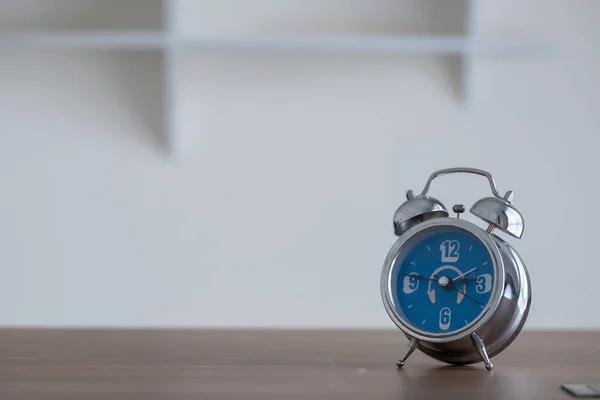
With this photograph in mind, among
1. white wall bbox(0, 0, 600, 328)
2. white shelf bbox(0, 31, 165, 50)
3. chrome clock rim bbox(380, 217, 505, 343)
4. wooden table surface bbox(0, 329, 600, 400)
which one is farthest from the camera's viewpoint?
white wall bbox(0, 0, 600, 328)

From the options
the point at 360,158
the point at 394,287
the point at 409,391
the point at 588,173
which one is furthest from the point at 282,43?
the point at 409,391

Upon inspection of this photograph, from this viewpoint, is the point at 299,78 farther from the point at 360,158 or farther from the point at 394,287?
the point at 394,287

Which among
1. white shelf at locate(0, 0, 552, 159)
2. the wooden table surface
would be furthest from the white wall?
the wooden table surface

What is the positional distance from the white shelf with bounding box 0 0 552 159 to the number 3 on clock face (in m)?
1.19

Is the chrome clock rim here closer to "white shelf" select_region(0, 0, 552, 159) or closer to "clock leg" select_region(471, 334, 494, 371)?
"clock leg" select_region(471, 334, 494, 371)

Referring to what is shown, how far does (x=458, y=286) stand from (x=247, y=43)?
128cm

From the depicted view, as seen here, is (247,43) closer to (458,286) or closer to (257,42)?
(257,42)

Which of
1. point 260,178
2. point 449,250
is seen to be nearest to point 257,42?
point 260,178

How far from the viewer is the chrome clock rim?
976 millimetres

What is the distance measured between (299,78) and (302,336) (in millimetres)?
1141

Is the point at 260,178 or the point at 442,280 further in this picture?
the point at 260,178

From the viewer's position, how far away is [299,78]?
2.36m

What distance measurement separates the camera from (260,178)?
236 cm

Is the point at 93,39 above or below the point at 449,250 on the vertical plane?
above
